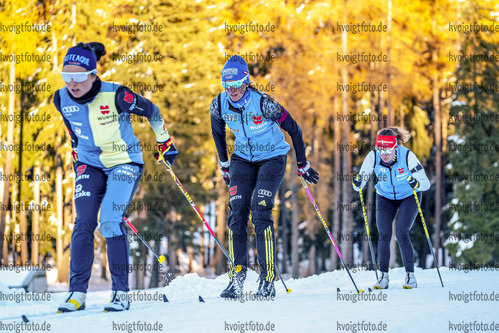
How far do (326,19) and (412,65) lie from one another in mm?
3675

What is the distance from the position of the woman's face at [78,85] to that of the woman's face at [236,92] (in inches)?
55.9

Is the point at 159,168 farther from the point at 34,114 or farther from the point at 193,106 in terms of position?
the point at 34,114

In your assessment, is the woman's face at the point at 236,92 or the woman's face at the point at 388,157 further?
the woman's face at the point at 388,157

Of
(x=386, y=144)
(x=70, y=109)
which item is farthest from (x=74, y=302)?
(x=386, y=144)

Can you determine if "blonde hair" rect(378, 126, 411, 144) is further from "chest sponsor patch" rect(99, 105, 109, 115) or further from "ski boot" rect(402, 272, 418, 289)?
"chest sponsor patch" rect(99, 105, 109, 115)

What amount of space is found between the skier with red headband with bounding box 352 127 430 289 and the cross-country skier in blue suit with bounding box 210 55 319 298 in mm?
2176

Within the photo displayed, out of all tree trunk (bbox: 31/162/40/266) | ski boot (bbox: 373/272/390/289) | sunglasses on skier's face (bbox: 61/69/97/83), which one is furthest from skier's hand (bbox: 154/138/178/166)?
tree trunk (bbox: 31/162/40/266)

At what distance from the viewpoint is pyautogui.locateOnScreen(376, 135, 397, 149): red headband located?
850 cm

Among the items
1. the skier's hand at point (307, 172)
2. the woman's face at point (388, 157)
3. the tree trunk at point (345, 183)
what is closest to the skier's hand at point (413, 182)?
the woman's face at point (388, 157)

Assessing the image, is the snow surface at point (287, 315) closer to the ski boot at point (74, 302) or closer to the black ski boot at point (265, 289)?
the ski boot at point (74, 302)

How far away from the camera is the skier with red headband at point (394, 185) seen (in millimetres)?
8562

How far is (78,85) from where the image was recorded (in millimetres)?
5297

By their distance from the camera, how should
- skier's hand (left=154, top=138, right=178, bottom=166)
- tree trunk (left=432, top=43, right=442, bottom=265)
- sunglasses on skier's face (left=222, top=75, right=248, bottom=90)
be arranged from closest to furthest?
skier's hand (left=154, top=138, right=178, bottom=166) < sunglasses on skier's face (left=222, top=75, right=248, bottom=90) < tree trunk (left=432, top=43, right=442, bottom=265)

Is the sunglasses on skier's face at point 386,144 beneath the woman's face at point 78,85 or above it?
beneath
